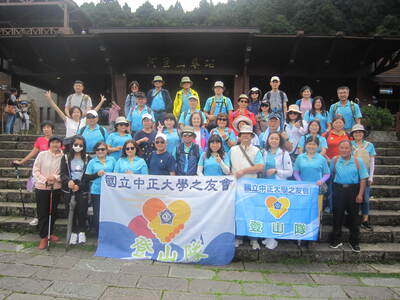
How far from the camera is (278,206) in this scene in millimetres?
4430

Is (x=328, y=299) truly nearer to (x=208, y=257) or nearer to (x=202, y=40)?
(x=208, y=257)

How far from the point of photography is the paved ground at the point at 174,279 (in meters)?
3.53

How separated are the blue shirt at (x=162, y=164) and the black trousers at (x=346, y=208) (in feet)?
8.05

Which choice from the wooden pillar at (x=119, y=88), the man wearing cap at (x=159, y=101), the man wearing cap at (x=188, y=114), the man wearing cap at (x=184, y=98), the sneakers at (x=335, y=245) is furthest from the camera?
the wooden pillar at (x=119, y=88)

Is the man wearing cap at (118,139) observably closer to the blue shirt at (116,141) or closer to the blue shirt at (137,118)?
the blue shirt at (116,141)

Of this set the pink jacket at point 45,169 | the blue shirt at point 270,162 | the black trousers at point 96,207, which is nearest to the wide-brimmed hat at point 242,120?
the blue shirt at point 270,162

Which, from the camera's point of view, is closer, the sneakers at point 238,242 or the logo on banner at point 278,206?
the logo on banner at point 278,206

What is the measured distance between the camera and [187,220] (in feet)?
14.5

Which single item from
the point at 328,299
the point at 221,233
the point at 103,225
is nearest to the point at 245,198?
the point at 221,233

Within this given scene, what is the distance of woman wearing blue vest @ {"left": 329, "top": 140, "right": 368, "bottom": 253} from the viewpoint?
448 cm

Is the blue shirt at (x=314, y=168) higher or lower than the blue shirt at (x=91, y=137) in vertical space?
lower

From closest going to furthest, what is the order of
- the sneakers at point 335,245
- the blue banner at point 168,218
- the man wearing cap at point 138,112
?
the blue banner at point 168,218, the sneakers at point 335,245, the man wearing cap at point 138,112

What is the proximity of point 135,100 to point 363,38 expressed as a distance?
25.7 ft

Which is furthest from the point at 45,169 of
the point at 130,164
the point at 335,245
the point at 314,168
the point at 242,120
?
the point at 335,245
